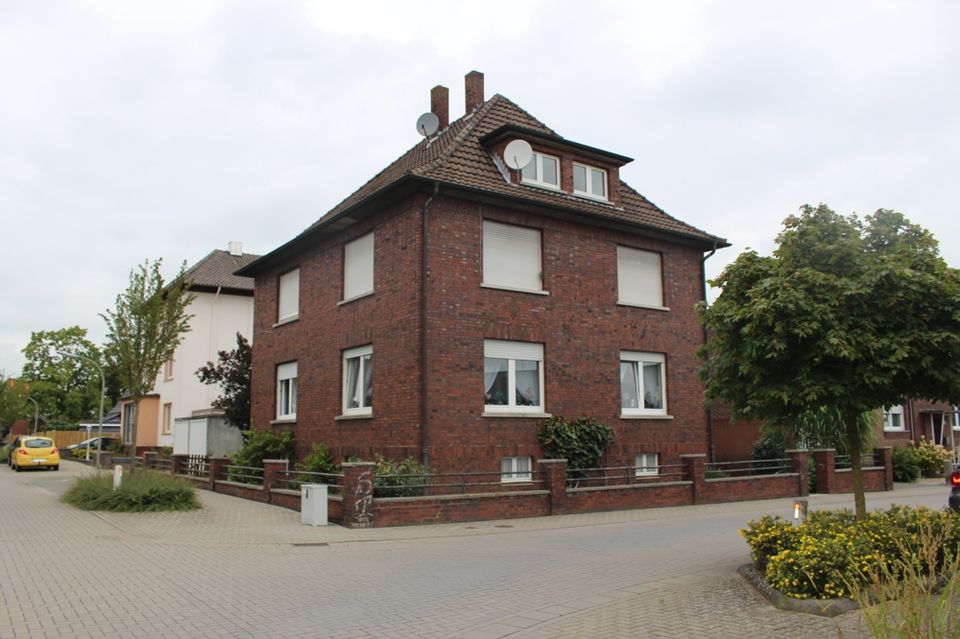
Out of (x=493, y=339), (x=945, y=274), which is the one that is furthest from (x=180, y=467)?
(x=945, y=274)

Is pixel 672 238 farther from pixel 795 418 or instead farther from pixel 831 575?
pixel 831 575

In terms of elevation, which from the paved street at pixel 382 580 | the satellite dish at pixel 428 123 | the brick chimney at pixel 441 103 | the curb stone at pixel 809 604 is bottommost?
the paved street at pixel 382 580

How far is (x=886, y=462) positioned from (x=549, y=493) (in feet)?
39.6

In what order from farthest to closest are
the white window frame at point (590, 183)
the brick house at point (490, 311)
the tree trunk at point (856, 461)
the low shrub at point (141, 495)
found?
the white window frame at point (590, 183) < the brick house at point (490, 311) < the low shrub at point (141, 495) < the tree trunk at point (856, 461)

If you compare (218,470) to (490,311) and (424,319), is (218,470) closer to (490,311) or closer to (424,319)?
(424,319)

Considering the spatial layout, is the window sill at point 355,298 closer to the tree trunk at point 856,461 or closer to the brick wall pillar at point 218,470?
the brick wall pillar at point 218,470

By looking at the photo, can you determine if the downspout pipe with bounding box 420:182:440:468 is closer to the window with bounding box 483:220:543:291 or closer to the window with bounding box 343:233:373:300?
the window with bounding box 483:220:543:291

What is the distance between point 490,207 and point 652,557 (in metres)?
9.64

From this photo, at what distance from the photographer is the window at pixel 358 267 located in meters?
19.3

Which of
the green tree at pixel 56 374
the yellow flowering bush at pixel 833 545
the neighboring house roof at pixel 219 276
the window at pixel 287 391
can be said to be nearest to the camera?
the yellow flowering bush at pixel 833 545

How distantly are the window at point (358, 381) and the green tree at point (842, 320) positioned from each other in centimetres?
1079

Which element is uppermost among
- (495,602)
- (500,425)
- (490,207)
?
(490,207)

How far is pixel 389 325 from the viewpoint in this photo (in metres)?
17.9

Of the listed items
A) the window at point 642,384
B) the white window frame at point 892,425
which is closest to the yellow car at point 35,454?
the window at point 642,384
